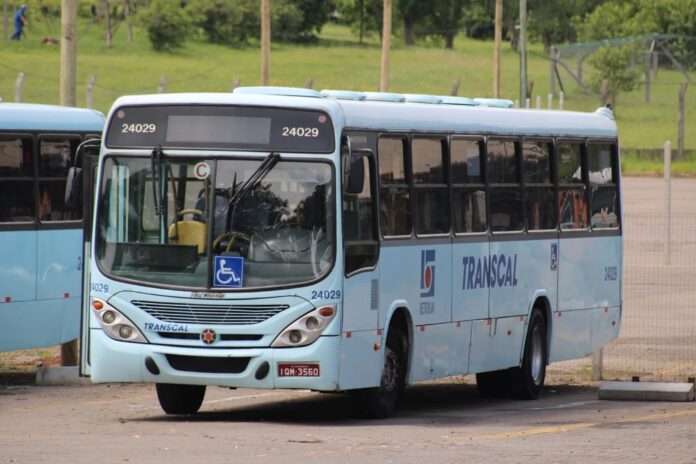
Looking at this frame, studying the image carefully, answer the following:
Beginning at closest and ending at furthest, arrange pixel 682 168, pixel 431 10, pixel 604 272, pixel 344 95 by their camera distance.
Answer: pixel 344 95 → pixel 604 272 → pixel 682 168 → pixel 431 10

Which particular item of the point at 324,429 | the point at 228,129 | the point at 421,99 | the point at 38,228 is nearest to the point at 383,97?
the point at 421,99

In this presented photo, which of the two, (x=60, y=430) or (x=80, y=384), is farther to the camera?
(x=80, y=384)

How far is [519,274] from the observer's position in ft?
59.9

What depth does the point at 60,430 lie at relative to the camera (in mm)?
13930

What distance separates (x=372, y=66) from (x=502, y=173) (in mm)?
77290

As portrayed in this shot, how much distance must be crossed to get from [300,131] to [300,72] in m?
73.0

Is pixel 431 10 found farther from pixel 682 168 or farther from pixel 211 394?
pixel 211 394

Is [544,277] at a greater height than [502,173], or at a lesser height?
lesser

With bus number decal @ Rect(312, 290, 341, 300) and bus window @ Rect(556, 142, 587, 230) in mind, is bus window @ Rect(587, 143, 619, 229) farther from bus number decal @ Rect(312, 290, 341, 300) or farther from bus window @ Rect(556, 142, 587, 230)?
bus number decal @ Rect(312, 290, 341, 300)

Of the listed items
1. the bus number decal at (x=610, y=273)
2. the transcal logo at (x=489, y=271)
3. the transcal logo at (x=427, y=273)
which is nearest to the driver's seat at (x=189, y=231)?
the transcal logo at (x=427, y=273)

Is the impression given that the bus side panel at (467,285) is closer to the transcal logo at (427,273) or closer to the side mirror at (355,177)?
the transcal logo at (427,273)

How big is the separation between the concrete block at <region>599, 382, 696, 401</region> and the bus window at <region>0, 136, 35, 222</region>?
6.26m

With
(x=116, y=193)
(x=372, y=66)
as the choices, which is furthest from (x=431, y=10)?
(x=116, y=193)

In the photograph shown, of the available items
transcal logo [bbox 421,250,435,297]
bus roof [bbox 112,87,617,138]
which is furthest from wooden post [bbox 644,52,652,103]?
transcal logo [bbox 421,250,435,297]
